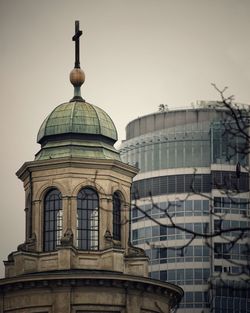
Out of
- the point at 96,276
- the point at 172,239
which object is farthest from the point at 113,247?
the point at 172,239

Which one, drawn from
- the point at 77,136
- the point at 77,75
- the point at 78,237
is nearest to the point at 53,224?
the point at 78,237

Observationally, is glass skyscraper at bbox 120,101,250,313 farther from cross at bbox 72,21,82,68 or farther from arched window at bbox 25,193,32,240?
arched window at bbox 25,193,32,240

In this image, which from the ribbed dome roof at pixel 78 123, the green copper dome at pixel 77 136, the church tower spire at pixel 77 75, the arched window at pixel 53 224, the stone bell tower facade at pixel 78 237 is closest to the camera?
the stone bell tower facade at pixel 78 237

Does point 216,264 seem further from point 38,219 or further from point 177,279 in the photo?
point 38,219

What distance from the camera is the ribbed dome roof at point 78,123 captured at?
3054 inches

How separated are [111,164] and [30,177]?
3.99 metres

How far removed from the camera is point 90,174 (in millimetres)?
76188

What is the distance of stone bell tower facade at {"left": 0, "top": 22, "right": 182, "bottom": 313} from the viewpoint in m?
73.9

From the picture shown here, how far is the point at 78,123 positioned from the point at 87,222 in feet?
17.7

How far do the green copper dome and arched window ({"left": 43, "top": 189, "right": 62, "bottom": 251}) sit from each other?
2.51m

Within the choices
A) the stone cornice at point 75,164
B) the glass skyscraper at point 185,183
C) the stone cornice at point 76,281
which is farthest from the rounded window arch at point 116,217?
the glass skyscraper at point 185,183

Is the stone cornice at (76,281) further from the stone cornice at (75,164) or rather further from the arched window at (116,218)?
the stone cornice at (75,164)

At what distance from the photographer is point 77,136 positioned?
77.7m

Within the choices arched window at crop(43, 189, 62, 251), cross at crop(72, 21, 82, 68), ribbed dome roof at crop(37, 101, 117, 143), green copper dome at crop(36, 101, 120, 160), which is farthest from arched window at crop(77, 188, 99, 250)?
cross at crop(72, 21, 82, 68)
